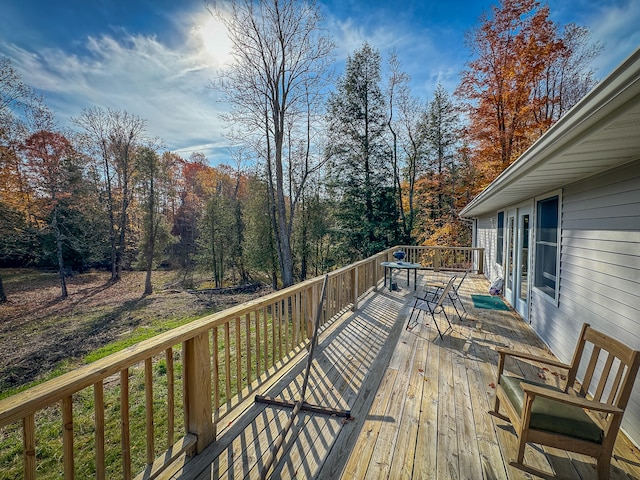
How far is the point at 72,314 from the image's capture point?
36.8 feet

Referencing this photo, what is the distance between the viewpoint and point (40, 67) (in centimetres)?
1003

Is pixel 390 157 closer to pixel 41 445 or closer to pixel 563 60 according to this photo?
pixel 563 60

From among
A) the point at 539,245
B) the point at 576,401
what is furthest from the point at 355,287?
the point at 576,401

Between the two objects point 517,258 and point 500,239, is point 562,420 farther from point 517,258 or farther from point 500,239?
point 500,239

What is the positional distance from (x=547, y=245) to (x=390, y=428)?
3.69 m

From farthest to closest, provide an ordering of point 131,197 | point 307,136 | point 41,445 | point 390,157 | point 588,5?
point 131,197
point 390,157
point 307,136
point 588,5
point 41,445

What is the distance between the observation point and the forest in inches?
385

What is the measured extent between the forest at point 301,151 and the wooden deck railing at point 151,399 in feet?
24.3

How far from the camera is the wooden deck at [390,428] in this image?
6.19ft

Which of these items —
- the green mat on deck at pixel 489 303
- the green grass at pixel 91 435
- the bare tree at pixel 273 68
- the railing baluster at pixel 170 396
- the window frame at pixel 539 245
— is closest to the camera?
the railing baluster at pixel 170 396

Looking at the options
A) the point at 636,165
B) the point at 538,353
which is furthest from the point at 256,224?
the point at 636,165

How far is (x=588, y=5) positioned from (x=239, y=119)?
11.9 meters

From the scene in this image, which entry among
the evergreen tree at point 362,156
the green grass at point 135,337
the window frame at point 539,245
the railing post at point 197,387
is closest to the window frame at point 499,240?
the window frame at point 539,245

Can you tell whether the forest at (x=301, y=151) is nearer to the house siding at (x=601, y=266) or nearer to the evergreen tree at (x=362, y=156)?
the evergreen tree at (x=362, y=156)
